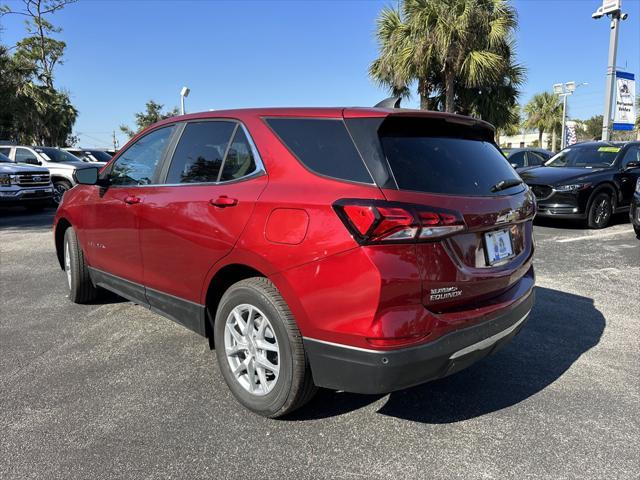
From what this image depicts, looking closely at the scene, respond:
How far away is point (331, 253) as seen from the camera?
2.25 meters

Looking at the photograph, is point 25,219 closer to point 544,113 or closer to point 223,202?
point 223,202

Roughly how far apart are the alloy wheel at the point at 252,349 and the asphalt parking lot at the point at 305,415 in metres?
0.20

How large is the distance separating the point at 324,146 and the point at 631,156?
970 centimetres

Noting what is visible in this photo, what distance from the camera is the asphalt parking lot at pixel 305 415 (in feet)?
7.74

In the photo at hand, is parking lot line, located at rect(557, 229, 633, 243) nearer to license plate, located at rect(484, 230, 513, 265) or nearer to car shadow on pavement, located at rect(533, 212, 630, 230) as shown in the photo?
car shadow on pavement, located at rect(533, 212, 630, 230)

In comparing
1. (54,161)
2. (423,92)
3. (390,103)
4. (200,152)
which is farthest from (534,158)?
Answer: (54,161)

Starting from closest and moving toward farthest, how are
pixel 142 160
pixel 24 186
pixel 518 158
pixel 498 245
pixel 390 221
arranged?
pixel 390 221 → pixel 498 245 → pixel 142 160 → pixel 24 186 → pixel 518 158

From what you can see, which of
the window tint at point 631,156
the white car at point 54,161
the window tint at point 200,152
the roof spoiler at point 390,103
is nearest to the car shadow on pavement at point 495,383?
the window tint at point 200,152

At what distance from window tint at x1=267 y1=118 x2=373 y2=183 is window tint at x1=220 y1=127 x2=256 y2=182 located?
0.22 m

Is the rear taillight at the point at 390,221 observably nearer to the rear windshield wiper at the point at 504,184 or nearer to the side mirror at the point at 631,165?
the rear windshield wiper at the point at 504,184

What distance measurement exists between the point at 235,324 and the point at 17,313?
115 inches

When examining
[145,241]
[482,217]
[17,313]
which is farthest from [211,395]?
[17,313]

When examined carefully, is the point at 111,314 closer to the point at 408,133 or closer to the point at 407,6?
the point at 408,133

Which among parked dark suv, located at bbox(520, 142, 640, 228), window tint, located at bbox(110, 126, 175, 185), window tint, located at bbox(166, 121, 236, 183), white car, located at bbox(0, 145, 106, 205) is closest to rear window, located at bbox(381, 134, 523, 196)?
window tint, located at bbox(166, 121, 236, 183)
